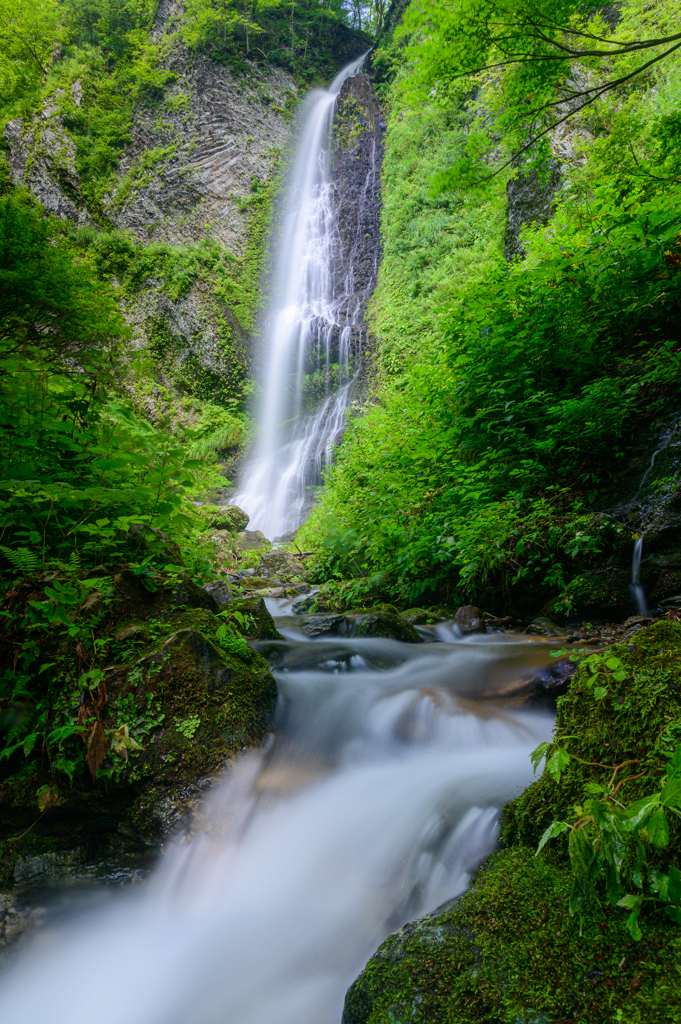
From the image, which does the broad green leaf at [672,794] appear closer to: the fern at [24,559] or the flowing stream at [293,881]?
the flowing stream at [293,881]

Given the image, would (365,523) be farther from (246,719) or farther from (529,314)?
(246,719)

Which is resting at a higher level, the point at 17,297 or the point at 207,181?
the point at 207,181

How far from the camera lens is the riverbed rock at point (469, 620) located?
4492mm

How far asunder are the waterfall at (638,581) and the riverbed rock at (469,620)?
4.11 ft

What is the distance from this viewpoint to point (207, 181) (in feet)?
65.1

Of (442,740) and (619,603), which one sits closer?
(442,740)

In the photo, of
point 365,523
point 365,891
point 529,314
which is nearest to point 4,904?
point 365,891

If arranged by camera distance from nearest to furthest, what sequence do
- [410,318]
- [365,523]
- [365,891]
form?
[365,891]
[365,523]
[410,318]

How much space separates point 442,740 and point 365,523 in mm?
3400

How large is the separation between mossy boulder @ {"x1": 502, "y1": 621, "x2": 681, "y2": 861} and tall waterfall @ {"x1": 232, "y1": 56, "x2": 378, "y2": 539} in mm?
11842

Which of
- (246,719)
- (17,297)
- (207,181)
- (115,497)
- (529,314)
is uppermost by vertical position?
(207,181)

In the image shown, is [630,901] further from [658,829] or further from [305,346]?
[305,346]

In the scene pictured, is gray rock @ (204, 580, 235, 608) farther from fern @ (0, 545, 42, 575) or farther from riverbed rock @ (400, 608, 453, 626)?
riverbed rock @ (400, 608, 453, 626)

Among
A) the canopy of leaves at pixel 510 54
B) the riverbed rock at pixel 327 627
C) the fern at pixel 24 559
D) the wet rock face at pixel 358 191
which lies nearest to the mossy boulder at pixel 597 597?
the riverbed rock at pixel 327 627
